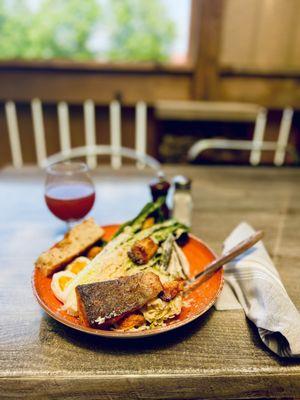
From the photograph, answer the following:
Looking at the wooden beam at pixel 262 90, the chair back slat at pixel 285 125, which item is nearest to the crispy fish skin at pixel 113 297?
the wooden beam at pixel 262 90

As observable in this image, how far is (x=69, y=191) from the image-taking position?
1133 mm

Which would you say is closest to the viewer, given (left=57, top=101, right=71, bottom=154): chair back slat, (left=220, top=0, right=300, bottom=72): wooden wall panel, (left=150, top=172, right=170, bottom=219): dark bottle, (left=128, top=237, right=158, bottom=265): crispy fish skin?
(left=128, top=237, right=158, bottom=265): crispy fish skin

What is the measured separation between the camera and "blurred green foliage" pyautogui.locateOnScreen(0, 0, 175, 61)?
326 cm

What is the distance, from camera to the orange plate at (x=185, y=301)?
2.28ft

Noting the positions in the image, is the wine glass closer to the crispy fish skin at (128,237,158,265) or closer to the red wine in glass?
the red wine in glass

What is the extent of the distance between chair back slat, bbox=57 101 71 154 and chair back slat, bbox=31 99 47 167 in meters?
0.18

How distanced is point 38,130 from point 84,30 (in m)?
1.08

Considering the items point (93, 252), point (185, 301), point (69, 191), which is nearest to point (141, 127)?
point (69, 191)

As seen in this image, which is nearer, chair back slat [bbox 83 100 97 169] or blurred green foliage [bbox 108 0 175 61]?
blurred green foliage [bbox 108 0 175 61]

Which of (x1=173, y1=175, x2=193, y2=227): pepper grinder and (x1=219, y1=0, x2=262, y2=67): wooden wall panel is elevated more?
(x1=219, y1=0, x2=262, y2=67): wooden wall panel

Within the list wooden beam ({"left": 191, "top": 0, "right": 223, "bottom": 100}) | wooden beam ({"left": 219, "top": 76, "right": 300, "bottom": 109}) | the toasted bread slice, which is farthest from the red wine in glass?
wooden beam ({"left": 219, "top": 76, "right": 300, "bottom": 109})

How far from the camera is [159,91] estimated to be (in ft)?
11.0

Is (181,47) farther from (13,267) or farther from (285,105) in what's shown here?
(13,267)

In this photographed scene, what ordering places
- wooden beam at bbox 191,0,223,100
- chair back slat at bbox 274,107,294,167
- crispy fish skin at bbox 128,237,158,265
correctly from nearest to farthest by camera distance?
crispy fish skin at bbox 128,237,158,265 → wooden beam at bbox 191,0,223,100 → chair back slat at bbox 274,107,294,167
